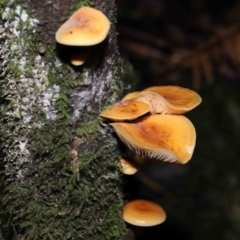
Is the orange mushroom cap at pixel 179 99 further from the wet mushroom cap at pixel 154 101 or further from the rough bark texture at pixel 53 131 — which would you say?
the rough bark texture at pixel 53 131

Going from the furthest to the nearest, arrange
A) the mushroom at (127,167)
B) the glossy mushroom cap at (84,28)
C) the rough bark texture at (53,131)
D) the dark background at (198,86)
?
1. the dark background at (198,86)
2. the mushroom at (127,167)
3. the rough bark texture at (53,131)
4. the glossy mushroom cap at (84,28)

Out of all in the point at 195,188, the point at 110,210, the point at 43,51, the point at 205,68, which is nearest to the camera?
the point at 43,51

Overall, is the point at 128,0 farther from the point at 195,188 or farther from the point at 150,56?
the point at 195,188

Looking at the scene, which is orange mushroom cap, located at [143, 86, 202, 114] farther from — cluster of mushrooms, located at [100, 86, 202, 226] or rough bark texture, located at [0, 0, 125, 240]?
rough bark texture, located at [0, 0, 125, 240]

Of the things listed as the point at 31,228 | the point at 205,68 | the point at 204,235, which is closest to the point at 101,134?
the point at 31,228

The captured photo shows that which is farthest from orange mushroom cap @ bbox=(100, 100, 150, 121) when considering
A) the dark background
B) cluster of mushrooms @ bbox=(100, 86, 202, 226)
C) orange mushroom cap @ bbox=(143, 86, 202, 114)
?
the dark background

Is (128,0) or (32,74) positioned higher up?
(32,74)

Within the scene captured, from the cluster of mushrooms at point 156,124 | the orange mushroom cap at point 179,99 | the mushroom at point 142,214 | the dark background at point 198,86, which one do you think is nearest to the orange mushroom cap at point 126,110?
the cluster of mushrooms at point 156,124
